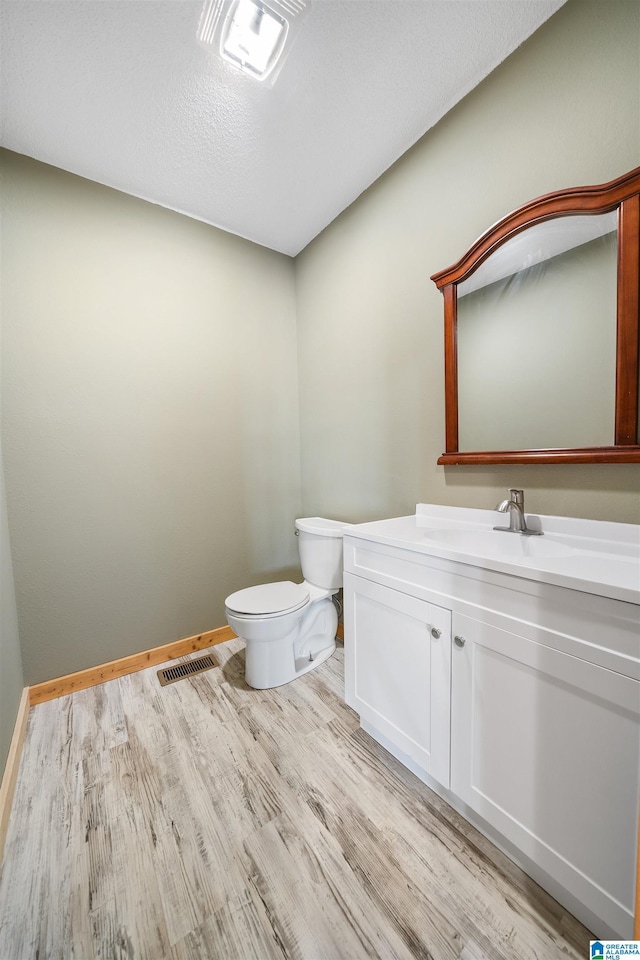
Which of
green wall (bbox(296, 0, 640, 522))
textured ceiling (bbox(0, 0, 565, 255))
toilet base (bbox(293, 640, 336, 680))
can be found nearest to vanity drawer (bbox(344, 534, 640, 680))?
green wall (bbox(296, 0, 640, 522))

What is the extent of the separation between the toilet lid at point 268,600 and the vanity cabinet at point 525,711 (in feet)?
1.91

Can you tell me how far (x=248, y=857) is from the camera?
1.03 metres

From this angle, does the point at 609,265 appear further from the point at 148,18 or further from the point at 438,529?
the point at 148,18

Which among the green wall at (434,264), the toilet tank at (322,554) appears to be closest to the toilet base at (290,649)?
the toilet tank at (322,554)

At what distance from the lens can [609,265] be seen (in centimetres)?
108

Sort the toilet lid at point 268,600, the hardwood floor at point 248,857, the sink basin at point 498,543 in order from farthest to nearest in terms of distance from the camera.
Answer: the toilet lid at point 268,600
the sink basin at point 498,543
the hardwood floor at point 248,857

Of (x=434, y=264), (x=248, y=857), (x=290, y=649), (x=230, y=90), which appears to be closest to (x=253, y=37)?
(x=230, y=90)

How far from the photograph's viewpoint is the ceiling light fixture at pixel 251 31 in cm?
114

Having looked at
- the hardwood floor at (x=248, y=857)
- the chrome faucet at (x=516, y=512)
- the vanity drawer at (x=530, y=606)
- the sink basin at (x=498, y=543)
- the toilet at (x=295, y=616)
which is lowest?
the hardwood floor at (x=248, y=857)

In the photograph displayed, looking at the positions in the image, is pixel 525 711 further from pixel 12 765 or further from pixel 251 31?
pixel 251 31

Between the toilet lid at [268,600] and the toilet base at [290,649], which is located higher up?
the toilet lid at [268,600]

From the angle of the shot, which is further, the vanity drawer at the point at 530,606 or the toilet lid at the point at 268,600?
the toilet lid at the point at 268,600

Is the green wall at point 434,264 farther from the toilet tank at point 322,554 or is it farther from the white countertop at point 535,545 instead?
the toilet tank at point 322,554

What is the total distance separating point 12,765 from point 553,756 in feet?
5.86
